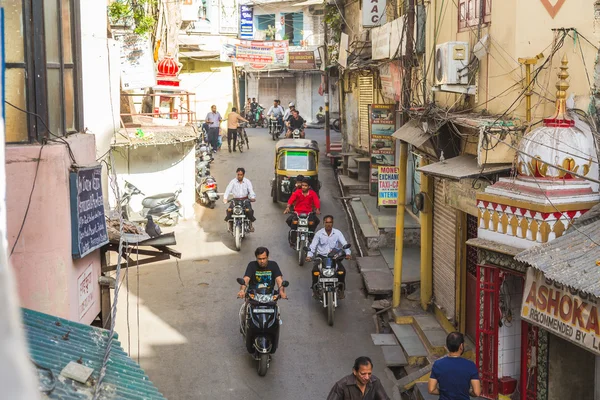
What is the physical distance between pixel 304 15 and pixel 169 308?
34.2 metres

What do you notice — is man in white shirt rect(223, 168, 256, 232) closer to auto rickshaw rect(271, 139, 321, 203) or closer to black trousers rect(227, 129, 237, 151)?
auto rickshaw rect(271, 139, 321, 203)

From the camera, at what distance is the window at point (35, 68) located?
7.30 m

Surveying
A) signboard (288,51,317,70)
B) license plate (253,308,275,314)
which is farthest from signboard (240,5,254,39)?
license plate (253,308,275,314)

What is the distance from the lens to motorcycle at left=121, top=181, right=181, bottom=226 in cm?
1831

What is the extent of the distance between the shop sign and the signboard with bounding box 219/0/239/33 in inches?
1257

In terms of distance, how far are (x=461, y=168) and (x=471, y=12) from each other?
7.52 feet

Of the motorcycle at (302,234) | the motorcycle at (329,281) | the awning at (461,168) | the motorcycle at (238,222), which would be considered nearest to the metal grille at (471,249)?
the awning at (461,168)

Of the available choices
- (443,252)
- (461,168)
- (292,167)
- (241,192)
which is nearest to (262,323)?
(461,168)

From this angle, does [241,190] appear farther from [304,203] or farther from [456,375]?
[456,375]

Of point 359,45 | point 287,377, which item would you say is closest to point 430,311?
point 287,377

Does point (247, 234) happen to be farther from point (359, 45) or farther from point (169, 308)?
point (359, 45)

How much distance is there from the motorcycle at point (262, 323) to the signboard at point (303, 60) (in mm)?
29412

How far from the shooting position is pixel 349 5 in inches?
981

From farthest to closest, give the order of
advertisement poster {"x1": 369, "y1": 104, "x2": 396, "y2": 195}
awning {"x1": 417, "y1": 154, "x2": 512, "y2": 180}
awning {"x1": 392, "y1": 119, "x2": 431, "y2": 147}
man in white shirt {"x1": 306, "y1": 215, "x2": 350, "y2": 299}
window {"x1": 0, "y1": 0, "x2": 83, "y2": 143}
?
advertisement poster {"x1": 369, "y1": 104, "x2": 396, "y2": 195}
man in white shirt {"x1": 306, "y1": 215, "x2": 350, "y2": 299}
awning {"x1": 392, "y1": 119, "x2": 431, "y2": 147}
awning {"x1": 417, "y1": 154, "x2": 512, "y2": 180}
window {"x1": 0, "y1": 0, "x2": 83, "y2": 143}
